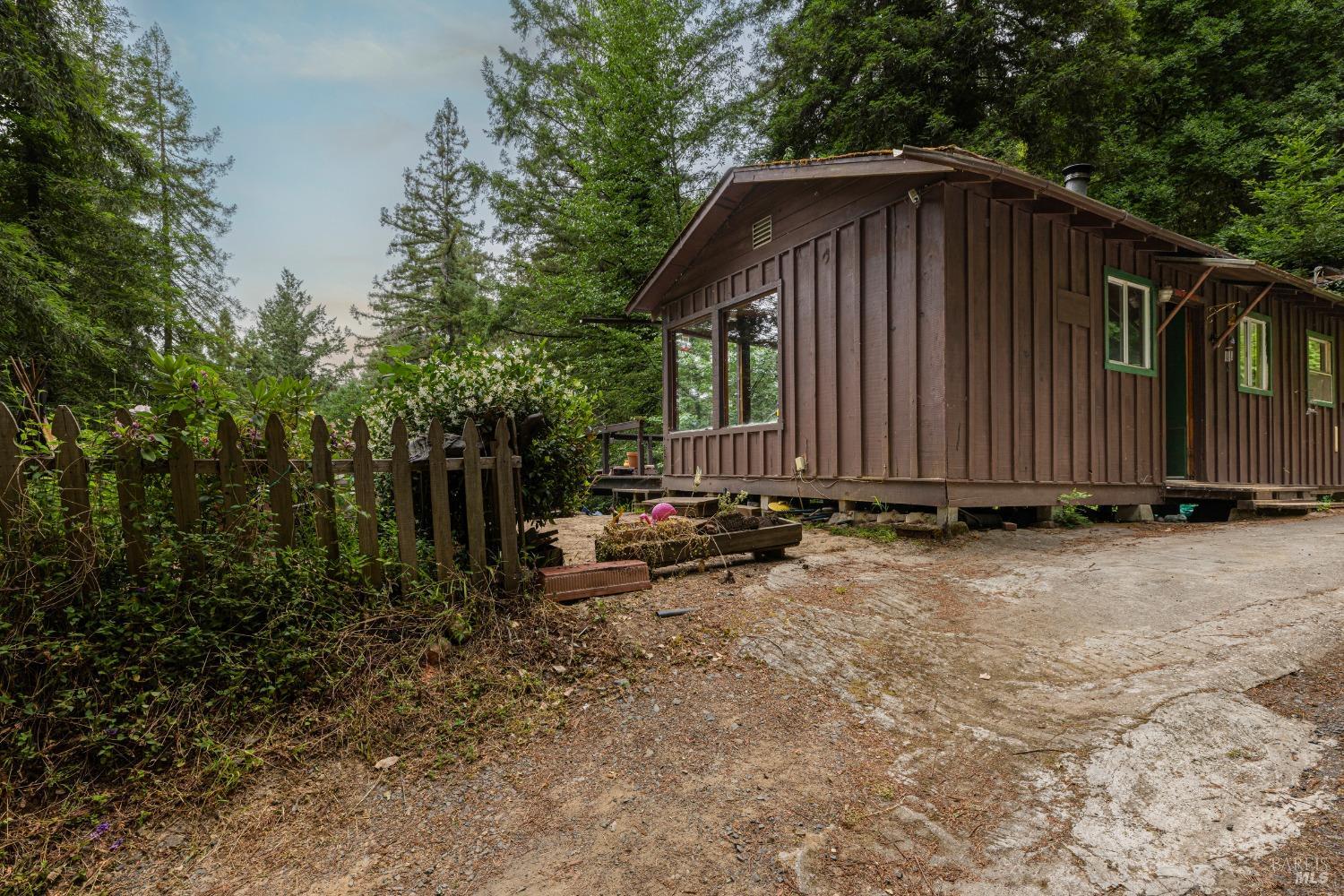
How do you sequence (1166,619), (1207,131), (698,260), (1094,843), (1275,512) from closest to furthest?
(1094,843), (1166,619), (1275,512), (698,260), (1207,131)

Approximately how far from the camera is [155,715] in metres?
2.11

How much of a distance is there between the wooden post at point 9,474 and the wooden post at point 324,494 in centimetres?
97

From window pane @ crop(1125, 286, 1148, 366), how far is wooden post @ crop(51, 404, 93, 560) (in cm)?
949

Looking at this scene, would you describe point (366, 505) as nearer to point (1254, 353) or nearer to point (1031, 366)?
point (1031, 366)

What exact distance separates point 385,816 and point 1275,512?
11377mm

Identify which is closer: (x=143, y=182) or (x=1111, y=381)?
(x=1111, y=381)

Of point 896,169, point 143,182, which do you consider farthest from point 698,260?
point 143,182

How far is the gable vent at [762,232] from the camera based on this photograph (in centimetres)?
786

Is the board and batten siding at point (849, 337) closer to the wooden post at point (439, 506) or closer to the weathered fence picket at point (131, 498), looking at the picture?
the wooden post at point (439, 506)

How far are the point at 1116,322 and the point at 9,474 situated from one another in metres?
9.55

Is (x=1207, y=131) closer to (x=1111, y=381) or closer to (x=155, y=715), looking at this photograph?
(x=1111, y=381)

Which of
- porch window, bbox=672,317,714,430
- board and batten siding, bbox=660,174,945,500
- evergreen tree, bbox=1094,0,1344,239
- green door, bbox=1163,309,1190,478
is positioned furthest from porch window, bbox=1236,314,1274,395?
evergreen tree, bbox=1094,0,1344,239

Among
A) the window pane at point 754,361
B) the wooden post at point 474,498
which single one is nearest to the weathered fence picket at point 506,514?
the wooden post at point 474,498

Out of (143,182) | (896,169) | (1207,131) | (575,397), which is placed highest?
(1207,131)
